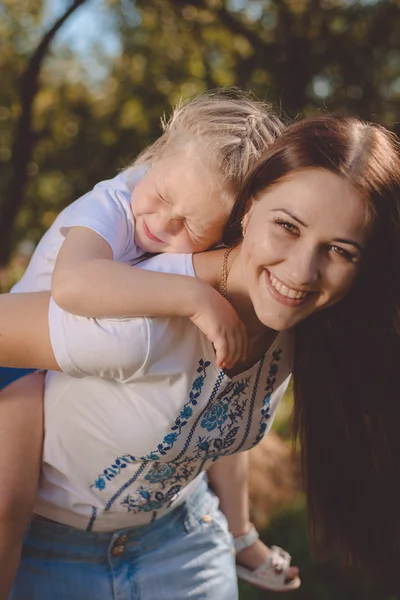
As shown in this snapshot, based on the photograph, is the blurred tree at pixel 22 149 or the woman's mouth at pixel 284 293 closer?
the woman's mouth at pixel 284 293

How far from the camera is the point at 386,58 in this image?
22.4 feet

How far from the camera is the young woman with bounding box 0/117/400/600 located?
5.58 ft

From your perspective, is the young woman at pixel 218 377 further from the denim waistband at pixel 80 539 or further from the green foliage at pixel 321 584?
the green foliage at pixel 321 584

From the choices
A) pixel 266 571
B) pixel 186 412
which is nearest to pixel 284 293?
pixel 186 412

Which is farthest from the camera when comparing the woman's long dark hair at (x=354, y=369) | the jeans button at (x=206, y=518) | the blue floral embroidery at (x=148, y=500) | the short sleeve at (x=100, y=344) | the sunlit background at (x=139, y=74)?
the sunlit background at (x=139, y=74)

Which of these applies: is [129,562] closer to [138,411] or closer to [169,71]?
[138,411]

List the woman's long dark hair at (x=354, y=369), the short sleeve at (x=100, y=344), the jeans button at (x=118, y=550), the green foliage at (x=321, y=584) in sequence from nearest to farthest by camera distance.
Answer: the short sleeve at (x=100, y=344)
the woman's long dark hair at (x=354, y=369)
the jeans button at (x=118, y=550)
the green foliage at (x=321, y=584)

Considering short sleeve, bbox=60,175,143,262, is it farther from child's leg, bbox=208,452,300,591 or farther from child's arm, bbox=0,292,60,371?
child's leg, bbox=208,452,300,591

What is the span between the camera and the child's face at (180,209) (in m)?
2.07

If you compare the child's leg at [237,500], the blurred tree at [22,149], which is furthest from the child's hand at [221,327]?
the blurred tree at [22,149]

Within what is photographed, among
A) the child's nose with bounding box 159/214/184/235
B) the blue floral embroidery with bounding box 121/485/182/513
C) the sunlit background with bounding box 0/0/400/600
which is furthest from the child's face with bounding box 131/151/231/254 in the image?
the sunlit background with bounding box 0/0/400/600

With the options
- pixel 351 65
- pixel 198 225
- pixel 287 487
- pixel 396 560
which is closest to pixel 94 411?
pixel 198 225

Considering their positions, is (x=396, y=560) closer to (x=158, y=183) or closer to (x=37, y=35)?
(x=158, y=183)

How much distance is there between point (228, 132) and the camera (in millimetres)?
2057
